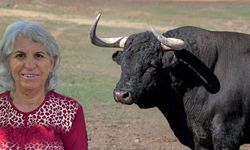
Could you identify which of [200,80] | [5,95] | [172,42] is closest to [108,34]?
[200,80]

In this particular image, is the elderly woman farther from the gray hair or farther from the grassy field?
the grassy field

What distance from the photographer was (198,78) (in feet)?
27.4

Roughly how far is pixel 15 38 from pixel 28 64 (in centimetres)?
14

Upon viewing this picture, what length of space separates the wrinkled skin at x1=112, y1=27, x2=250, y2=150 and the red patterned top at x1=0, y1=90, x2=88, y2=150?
13.3ft

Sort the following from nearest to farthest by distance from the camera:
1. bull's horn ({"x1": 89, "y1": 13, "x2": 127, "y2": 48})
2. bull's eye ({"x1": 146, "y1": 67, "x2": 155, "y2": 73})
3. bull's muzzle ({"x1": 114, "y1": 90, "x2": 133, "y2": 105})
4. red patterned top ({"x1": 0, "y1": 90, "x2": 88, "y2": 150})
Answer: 1. red patterned top ({"x1": 0, "y1": 90, "x2": 88, "y2": 150})
2. bull's muzzle ({"x1": 114, "y1": 90, "x2": 133, "y2": 105})
3. bull's eye ({"x1": 146, "y1": 67, "x2": 155, "y2": 73})
4. bull's horn ({"x1": 89, "y1": 13, "x2": 127, "y2": 48})

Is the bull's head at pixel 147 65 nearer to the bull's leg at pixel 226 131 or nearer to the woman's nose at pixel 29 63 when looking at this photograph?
the bull's leg at pixel 226 131

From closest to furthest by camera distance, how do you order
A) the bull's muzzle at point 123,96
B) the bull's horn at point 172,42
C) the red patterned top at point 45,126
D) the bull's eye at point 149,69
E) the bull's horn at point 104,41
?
the red patterned top at point 45,126 → the bull's muzzle at point 123,96 → the bull's horn at point 172,42 → the bull's eye at point 149,69 → the bull's horn at point 104,41

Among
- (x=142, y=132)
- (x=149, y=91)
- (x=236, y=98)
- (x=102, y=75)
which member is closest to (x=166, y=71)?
(x=149, y=91)

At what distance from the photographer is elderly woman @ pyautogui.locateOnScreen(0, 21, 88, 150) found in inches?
154

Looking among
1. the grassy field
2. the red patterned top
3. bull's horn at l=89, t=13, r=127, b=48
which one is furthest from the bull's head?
the red patterned top

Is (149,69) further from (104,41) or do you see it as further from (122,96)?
(104,41)

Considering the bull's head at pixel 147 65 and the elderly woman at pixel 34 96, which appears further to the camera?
the bull's head at pixel 147 65

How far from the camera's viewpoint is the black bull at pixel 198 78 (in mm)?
8180

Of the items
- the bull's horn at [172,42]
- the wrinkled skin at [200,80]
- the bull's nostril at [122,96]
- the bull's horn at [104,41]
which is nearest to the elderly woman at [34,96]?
the bull's nostril at [122,96]
